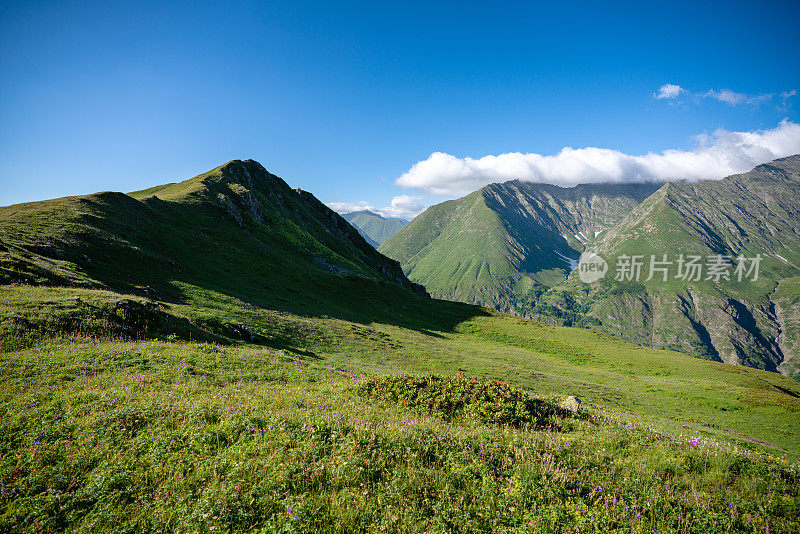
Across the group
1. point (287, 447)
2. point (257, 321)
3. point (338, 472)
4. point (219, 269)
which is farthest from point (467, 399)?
point (219, 269)

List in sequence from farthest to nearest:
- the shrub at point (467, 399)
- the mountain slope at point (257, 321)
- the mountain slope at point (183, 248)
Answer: the mountain slope at point (183, 248)
the mountain slope at point (257, 321)
the shrub at point (467, 399)

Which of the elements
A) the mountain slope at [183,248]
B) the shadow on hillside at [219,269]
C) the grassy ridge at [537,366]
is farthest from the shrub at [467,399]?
the mountain slope at [183,248]

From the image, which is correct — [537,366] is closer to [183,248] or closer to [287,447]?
[287,447]

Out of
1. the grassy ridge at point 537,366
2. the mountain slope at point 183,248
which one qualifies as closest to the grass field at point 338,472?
the grassy ridge at point 537,366

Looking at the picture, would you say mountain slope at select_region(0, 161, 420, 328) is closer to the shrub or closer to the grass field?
the grass field

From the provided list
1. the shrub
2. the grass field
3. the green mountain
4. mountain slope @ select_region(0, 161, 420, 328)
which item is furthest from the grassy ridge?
the grass field

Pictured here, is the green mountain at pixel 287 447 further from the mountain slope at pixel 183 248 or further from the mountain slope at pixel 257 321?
the mountain slope at pixel 183 248

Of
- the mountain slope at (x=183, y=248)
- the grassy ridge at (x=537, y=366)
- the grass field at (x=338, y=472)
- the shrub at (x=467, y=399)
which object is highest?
the mountain slope at (x=183, y=248)

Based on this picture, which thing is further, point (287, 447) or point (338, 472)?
point (287, 447)

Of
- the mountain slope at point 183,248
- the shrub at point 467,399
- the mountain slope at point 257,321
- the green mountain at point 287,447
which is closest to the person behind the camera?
the green mountain at point 287,447

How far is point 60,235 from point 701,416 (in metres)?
71.5

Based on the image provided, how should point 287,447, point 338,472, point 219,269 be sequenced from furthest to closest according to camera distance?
1. point 219,269
2. point 287,447
3. point 338,472

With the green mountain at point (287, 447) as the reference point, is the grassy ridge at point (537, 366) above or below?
below

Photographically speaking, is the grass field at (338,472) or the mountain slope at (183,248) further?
the mountain slope at (183,248)
